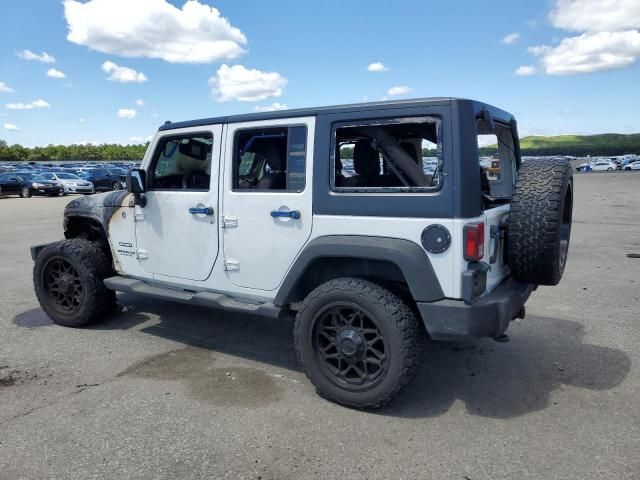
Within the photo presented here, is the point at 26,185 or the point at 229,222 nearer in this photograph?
the point at 229,222

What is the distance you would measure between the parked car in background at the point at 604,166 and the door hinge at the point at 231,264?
68.8 metres

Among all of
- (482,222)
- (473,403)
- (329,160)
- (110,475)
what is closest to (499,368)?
(473,403)

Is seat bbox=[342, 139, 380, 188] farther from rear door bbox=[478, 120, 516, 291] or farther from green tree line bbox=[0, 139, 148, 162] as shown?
green tree line bbox=[0, 139, 148, 162]

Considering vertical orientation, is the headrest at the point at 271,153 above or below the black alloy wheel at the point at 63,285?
above

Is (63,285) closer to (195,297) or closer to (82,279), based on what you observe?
Result: (82,279)

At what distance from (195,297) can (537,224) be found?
2.69 m

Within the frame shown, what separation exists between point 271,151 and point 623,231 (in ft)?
34.7

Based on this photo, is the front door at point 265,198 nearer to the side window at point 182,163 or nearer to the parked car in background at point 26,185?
the side window at point 182,163

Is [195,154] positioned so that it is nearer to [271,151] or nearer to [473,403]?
[271,151]

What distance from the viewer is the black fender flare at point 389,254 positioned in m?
3.07

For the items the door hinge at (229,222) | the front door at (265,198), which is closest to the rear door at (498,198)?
the front door at (265,198)

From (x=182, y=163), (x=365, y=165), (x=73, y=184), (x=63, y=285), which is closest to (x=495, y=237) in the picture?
(x=365, y=165)

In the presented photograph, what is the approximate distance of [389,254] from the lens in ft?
10.3

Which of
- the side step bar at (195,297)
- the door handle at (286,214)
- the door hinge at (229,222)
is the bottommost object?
the side step bar at (195,297)
